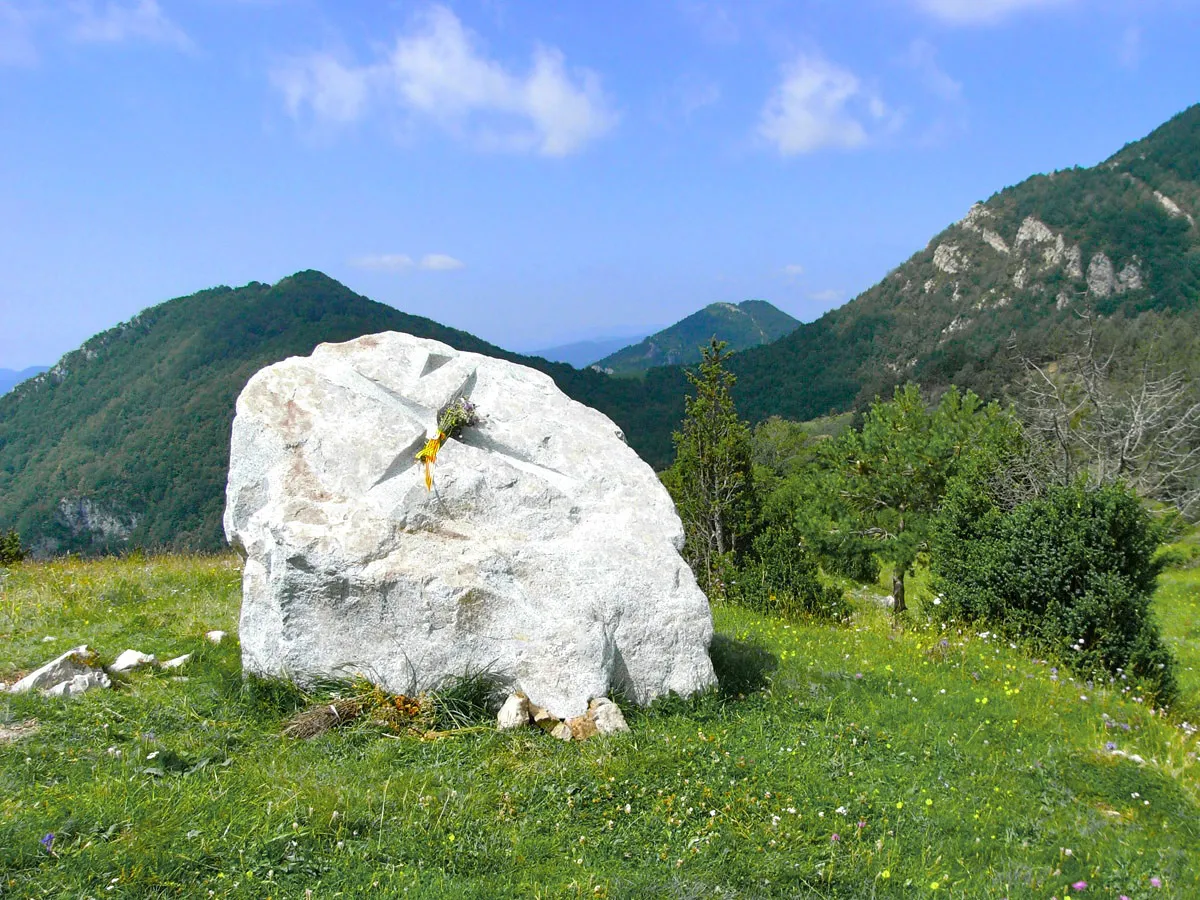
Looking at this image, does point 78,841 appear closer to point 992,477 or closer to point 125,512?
point 992,477

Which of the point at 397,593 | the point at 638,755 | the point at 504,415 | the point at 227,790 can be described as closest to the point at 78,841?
the point at 227,790

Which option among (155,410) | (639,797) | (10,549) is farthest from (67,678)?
(155,410)

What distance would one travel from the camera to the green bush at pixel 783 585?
13562mm

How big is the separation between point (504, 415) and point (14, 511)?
14107cm

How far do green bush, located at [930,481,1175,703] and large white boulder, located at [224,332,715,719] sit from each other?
655 cm

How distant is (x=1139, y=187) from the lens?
591 feet

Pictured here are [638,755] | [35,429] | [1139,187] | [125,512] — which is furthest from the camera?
[1139,187]

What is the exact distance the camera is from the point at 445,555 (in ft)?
26.9

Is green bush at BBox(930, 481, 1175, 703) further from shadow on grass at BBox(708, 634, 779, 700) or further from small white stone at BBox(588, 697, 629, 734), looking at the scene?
small white stone at BBox(588, 697, 629, 734)

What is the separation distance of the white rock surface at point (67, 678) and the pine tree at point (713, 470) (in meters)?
11.0

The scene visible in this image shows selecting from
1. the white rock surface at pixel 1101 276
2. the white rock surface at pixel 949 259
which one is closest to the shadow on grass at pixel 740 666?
the white rock surface at pixel 1101 276

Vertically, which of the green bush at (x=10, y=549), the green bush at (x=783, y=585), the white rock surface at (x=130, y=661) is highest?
the green bush at (x=10, y=549)

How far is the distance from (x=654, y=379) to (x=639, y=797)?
19546 cm

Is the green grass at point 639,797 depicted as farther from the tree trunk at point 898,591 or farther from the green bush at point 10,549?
the tree trunk at point 898,591
